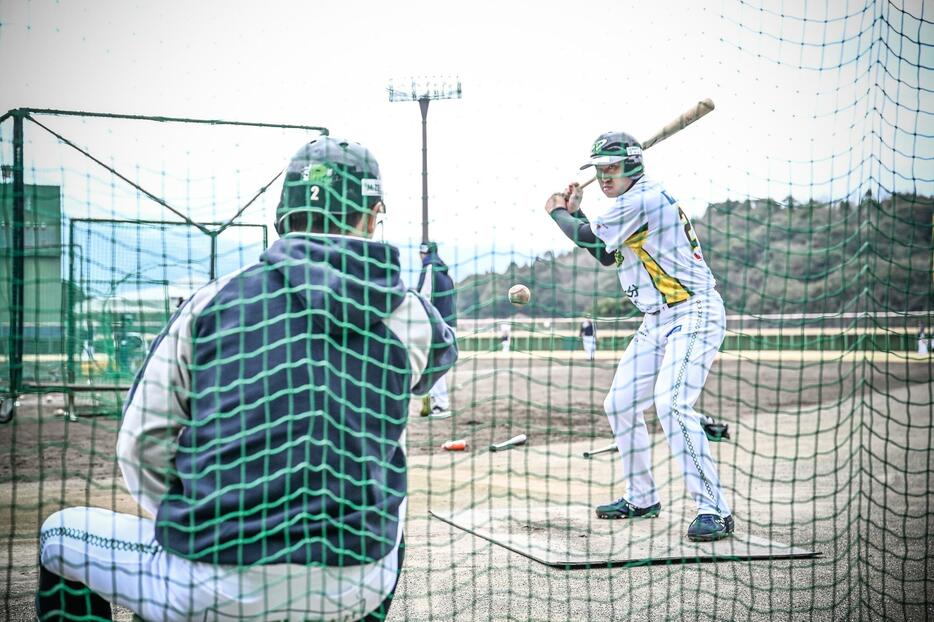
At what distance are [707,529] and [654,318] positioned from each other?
4.21 ft

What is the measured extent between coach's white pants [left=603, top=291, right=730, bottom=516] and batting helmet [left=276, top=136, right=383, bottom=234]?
3092 millimetres

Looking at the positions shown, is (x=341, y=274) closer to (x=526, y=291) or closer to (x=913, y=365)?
(x=526, y=291)

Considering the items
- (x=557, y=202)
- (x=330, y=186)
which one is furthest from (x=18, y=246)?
(x=330, y=186)

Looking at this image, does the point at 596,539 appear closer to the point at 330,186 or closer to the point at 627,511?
the point at 627,511

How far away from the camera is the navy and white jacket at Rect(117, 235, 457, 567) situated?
216 cm

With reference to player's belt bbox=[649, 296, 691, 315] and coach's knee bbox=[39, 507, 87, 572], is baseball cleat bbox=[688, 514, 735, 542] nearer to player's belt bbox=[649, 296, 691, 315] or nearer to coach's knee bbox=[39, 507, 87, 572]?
player's belt bbox=[649, 296, 691, 315]

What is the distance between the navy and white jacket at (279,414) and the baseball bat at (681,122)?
Result: 3779 mm

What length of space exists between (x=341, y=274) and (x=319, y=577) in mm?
745

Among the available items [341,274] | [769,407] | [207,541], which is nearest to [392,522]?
[207,541]

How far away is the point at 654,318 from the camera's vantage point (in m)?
5.54

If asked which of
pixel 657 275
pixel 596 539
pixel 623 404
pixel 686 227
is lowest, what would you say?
pixel 596 539

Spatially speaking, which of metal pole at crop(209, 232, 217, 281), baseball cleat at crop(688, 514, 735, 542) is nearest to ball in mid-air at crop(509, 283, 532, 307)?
baseball cleat at crop(688, 514, 735, 542)

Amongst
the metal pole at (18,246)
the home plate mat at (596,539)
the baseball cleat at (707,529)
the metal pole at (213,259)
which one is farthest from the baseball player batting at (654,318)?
the metal pole at (18,246)

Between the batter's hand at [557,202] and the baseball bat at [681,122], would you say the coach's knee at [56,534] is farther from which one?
the baseball bat at [681,122]
